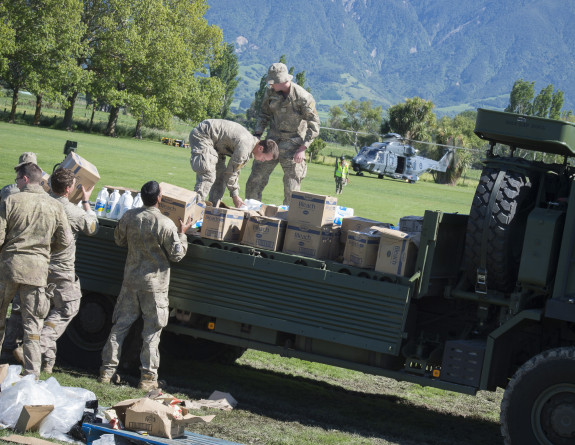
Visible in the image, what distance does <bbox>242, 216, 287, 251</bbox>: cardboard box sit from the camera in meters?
7.63

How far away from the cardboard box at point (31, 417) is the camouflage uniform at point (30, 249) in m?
1.06

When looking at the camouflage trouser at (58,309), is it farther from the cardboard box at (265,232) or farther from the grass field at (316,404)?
the cardboard box at (265,232)

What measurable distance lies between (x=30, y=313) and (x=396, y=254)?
9.98ft

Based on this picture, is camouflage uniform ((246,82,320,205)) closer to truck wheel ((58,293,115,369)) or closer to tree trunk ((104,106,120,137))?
truck wheel ((58,293,115,369))

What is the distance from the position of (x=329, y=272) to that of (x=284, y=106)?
4.02 m

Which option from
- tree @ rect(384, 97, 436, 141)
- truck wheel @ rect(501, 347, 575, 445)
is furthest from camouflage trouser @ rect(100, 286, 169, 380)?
tree @ rect(384, 97, 436, 141)

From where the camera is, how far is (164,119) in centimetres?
6588

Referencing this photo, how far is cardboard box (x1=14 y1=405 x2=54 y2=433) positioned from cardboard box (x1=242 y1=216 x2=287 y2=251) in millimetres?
2443

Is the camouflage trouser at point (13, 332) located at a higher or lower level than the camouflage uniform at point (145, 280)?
lower

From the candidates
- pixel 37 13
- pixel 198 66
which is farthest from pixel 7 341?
pixel 198 66

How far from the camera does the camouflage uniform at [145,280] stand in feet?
24.7

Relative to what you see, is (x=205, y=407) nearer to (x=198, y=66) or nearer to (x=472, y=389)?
(x=472, y=389)

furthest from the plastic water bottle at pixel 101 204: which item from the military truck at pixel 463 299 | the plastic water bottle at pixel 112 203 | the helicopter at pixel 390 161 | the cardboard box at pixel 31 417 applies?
the helicopter at pixel 390 161

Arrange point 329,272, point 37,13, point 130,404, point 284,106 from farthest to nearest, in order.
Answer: point 37,13, point 284,106, point 329,272, point 130,404
